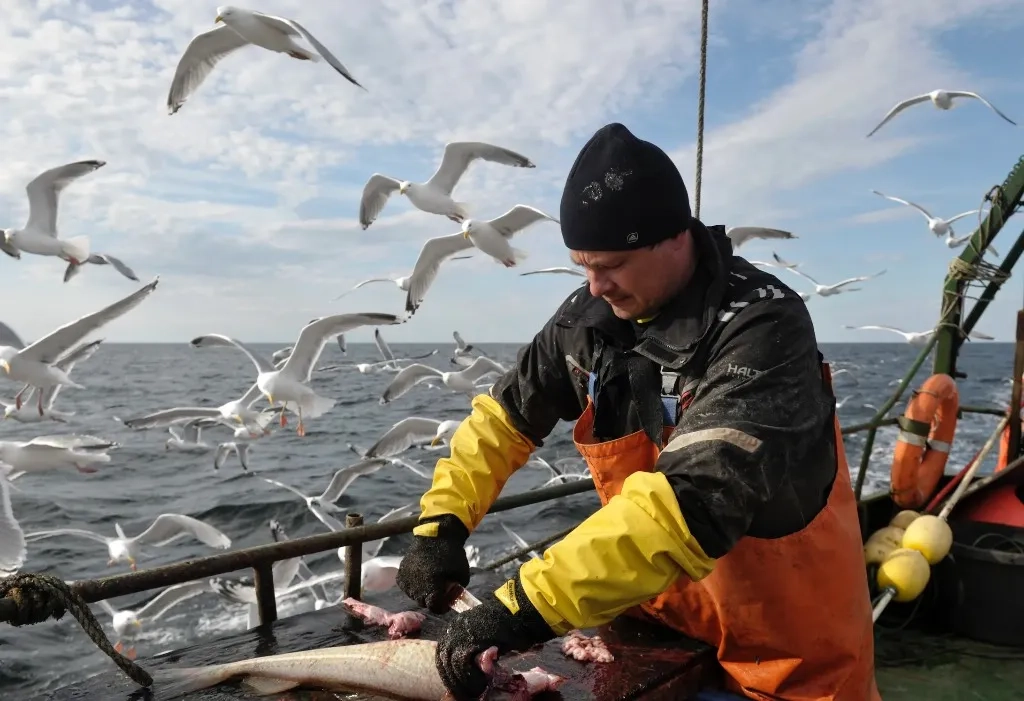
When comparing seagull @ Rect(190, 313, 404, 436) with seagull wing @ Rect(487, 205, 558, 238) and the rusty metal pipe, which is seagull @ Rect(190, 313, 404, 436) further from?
the rusty metal pipe

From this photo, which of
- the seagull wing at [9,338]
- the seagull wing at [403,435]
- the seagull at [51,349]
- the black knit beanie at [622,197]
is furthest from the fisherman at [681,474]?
the seagull wing at [9,338]

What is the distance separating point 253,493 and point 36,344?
582 cm

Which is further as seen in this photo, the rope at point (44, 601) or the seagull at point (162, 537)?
the seagull at point (162, 537)

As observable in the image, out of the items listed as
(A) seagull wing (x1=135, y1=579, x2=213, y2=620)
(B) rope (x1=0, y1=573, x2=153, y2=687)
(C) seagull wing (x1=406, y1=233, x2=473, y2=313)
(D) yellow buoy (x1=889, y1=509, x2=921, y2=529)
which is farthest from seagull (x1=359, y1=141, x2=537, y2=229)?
(B) rope (x1=0, y1=573, x2=153, y2=687)

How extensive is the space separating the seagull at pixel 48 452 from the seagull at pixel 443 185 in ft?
16.4

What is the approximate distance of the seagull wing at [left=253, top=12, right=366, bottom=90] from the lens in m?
8.10

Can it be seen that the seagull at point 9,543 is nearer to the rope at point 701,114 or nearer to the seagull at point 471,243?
the rope at point 701,114

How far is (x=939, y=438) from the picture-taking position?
5.21 m

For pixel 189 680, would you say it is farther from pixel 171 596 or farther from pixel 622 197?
pixel 171 596

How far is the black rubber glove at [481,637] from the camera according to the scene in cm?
187

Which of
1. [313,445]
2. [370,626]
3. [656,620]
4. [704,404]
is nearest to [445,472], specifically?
[370,626]

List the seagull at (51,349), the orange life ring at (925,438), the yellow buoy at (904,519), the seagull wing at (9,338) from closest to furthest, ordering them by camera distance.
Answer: the yellow buoy at (904,519) < the orange life ring at (925,438) < the seagull at (51,349) < the seagull wing at (9,338)

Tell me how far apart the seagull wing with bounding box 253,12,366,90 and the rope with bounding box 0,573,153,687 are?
6516mm

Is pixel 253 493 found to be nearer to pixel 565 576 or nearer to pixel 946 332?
pixel 946 332
